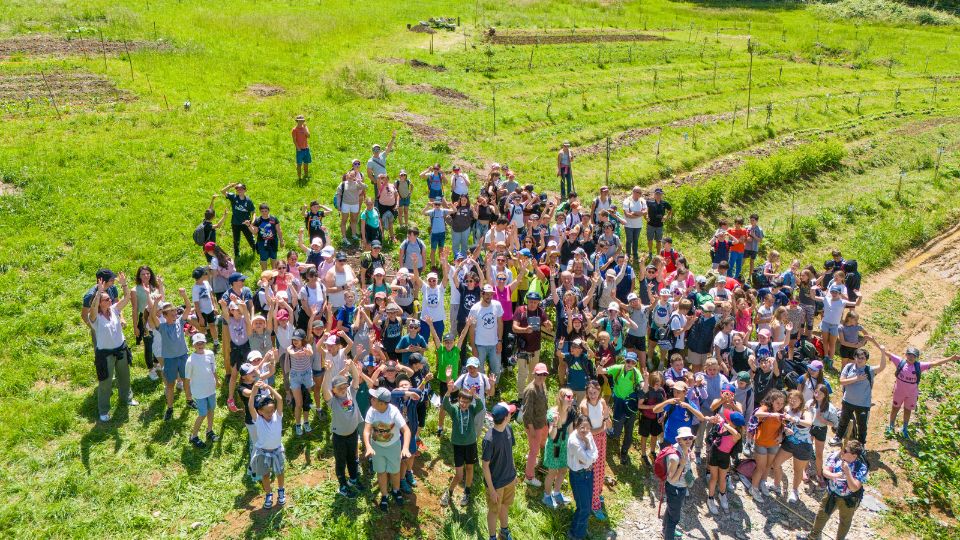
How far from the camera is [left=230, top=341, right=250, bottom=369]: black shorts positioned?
465 inches

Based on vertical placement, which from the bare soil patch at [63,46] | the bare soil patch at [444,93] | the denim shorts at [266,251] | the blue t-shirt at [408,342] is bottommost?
the blue t-shirt at [408,342]

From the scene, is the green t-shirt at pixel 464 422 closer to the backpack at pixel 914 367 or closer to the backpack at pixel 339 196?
the backpack at pixel 914 367

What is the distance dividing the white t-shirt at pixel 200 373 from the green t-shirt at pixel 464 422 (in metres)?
3.80

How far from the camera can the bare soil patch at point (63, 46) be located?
29.3 meters

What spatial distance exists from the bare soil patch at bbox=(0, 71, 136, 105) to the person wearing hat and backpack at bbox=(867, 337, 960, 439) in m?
24.9

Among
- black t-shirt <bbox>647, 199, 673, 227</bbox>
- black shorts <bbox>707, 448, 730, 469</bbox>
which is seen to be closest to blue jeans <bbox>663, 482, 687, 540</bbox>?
black shorts <bbox>707, 448, 730, 469</bbox>

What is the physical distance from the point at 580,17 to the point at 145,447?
1830 inches

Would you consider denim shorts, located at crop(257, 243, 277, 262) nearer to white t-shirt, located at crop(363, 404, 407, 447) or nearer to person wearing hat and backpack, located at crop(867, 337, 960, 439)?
white t-shirt, located at crop(363, 404, 407, 447)

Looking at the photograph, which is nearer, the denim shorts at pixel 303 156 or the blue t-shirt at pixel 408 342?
the blue t-shirt at pixel 408 342

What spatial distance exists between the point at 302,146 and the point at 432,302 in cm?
966

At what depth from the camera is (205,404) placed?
11219 millimetres

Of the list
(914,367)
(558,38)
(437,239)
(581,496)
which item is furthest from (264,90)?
(914,367)

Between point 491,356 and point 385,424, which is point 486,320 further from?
point 385,424

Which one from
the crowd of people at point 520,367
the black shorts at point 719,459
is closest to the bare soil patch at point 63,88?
the crowd of people at point 520,367
